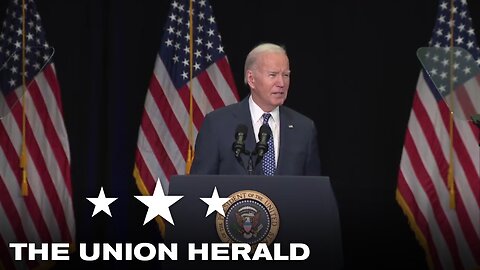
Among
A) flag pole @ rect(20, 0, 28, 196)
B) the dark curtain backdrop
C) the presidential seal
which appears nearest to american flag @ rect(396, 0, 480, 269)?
the dark curtain backdrop

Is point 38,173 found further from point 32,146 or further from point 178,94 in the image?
point 178,94

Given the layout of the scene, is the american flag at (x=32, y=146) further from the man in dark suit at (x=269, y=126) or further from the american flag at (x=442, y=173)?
the american flag at (x=442, y=173)

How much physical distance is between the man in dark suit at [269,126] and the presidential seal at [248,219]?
560 millimetres

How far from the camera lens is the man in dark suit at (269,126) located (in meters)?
3.39

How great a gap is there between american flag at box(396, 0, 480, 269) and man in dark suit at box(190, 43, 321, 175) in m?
1.72

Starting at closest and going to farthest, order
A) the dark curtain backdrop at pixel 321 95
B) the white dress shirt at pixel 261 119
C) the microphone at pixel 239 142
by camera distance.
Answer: the microphone at pixel 239 142 < the white dress shirt at pixel 261 119 < the dark curtain backdrop at pixel 321 95

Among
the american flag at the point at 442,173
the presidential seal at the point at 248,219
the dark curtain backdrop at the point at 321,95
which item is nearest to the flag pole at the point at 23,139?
the dark curtain backdrop at the point at 321,95

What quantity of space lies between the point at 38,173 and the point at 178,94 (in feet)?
3.32

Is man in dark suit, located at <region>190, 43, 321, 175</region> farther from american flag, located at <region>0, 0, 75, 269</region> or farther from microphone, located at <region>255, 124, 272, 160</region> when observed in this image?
american flag, located at <region>0, 0, 75, 269</region>

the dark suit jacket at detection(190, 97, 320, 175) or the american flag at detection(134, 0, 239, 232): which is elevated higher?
the american flag at detection(134, 0, 239, 232)

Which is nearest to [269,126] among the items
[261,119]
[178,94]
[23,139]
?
[261,119]

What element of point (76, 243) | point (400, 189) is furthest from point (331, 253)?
point (76, 243)

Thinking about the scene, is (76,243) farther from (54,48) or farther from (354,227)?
(354,227)

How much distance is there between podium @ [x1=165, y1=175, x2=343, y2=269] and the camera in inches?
108
